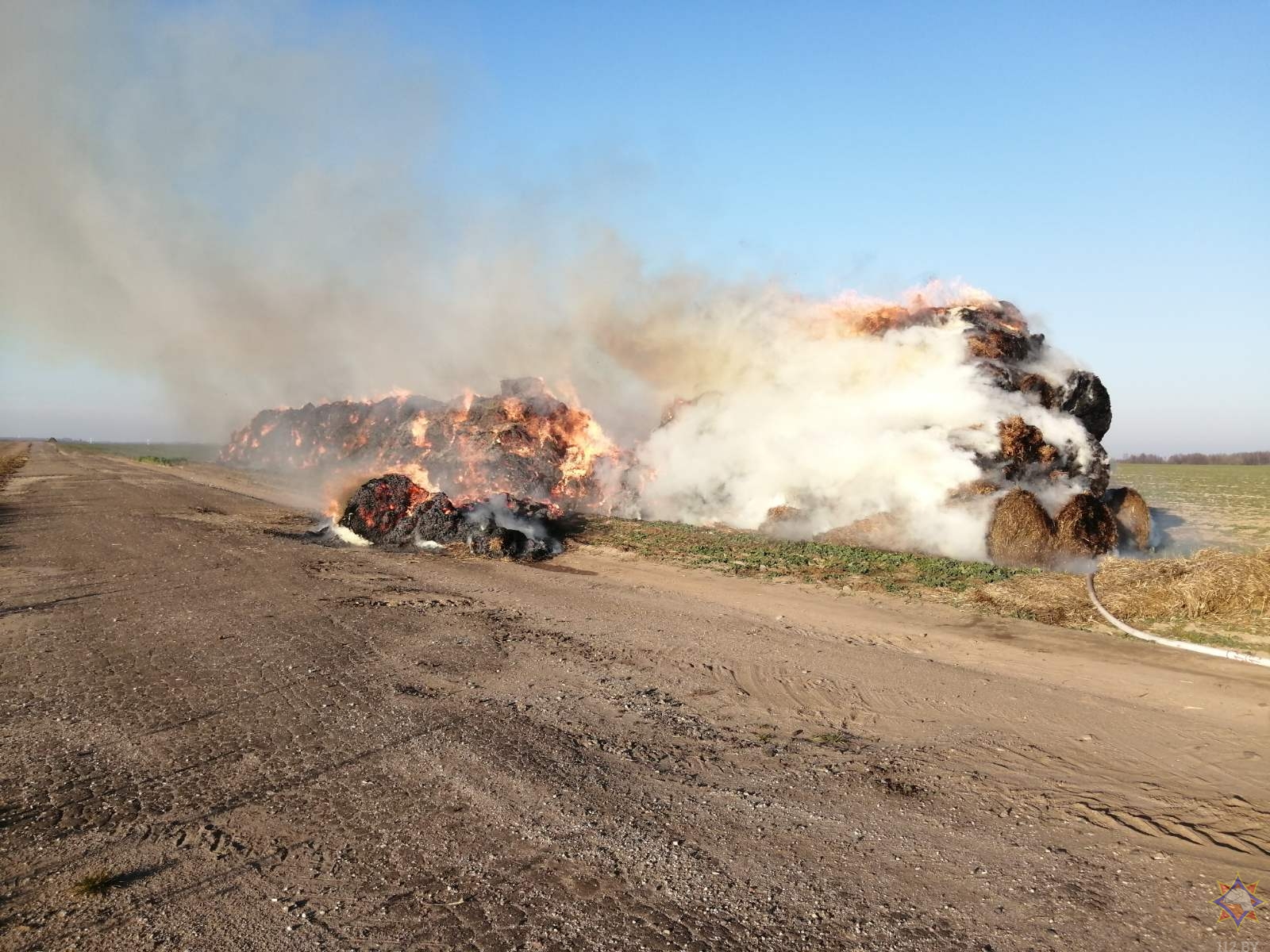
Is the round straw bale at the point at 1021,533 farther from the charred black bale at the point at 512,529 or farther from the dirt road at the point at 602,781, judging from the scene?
the charred black bale at the point at 512,529

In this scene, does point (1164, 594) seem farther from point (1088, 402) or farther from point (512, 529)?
point (512, 529)

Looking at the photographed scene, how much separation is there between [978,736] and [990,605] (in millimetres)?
7535

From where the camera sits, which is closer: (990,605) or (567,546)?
(990,605)

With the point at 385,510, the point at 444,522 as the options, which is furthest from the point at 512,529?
the point at 385,510

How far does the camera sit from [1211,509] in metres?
36.3

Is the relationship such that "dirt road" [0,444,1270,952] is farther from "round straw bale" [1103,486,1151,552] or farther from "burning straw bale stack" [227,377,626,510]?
"burning straw bale stack" [227,377,626,510]

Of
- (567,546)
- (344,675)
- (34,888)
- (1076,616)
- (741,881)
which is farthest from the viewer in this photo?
(567,546)

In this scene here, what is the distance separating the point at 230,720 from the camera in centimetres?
759

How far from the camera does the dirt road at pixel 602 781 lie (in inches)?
182

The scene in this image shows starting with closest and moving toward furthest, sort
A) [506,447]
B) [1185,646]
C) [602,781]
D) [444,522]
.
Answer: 1. [602,781]
2. [1185,646]
3. [444,522]
4. [506,447]

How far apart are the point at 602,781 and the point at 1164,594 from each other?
42.5 ft

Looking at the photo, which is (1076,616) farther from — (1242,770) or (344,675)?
(344,675)

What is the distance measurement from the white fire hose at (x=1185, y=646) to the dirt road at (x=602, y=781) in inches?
14.4

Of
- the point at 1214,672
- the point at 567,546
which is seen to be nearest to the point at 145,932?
the point at 1214,672
